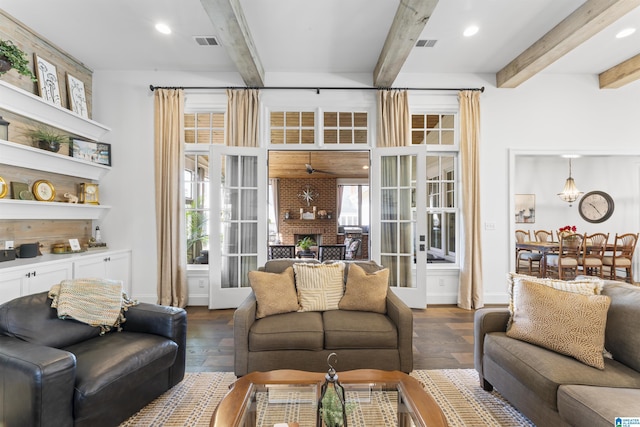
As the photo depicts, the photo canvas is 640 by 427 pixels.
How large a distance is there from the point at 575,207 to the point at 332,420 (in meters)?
9.04

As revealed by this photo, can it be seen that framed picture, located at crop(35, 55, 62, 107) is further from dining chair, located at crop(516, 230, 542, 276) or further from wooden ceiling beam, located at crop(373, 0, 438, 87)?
dining chair, located at crop(516, 230, 542, 276)

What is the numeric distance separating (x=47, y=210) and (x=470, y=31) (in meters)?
5.27

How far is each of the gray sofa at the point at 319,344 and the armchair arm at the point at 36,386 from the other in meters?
0.99

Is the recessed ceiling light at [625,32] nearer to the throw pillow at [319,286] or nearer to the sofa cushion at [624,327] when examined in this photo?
the sofa cushion at [624,327]

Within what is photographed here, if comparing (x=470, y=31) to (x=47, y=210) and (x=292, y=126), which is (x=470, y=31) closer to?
(x=292, y=126)

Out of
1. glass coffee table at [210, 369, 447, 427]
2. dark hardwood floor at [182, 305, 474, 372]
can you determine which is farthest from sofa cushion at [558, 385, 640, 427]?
dark hardwood floor at [182, 305, 474, 372]

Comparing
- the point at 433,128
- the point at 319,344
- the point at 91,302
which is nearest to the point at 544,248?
the point at 433,128

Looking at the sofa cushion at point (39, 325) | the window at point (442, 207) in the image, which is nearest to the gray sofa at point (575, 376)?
the window at point (442, 207)

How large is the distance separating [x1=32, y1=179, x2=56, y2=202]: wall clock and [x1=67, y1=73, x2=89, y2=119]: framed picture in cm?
109

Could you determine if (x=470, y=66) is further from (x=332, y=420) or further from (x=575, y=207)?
(x=575, y=207)

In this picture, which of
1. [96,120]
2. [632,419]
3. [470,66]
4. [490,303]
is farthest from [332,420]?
[96,120]

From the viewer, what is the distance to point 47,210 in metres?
3.47

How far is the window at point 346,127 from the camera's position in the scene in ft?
14.9

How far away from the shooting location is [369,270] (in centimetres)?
299
